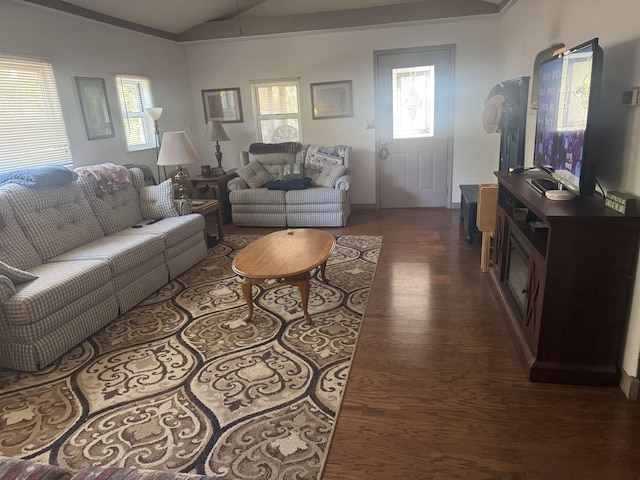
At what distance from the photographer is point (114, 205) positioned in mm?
3922

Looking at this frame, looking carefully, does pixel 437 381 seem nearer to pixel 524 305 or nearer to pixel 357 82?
pixel 524 305

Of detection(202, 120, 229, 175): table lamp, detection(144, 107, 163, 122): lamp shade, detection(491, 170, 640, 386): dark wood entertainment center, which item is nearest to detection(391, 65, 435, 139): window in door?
detection(202, 120, 229, 175): table lamp

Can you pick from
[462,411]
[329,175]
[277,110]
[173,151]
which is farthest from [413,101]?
[462,411]

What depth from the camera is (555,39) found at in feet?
10.4

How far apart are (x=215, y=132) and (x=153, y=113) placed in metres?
0.95

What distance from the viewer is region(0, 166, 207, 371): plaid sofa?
249 cm

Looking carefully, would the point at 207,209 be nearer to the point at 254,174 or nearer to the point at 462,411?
the point at 254,174

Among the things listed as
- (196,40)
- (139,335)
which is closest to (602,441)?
(139,335)

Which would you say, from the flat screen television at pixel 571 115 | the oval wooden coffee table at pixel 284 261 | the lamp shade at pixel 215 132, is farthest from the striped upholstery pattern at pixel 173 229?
the flat screen television at pixel 571 115

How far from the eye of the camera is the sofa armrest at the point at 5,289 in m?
2.40

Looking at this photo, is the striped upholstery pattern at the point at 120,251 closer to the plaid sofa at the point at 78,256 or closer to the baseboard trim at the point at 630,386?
the plaid sofa at the point at 78,256

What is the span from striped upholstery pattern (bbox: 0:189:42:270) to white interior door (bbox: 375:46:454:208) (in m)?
4.25

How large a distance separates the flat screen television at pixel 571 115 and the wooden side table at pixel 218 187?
3845 mm

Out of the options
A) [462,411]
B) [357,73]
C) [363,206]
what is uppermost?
[357,73]
